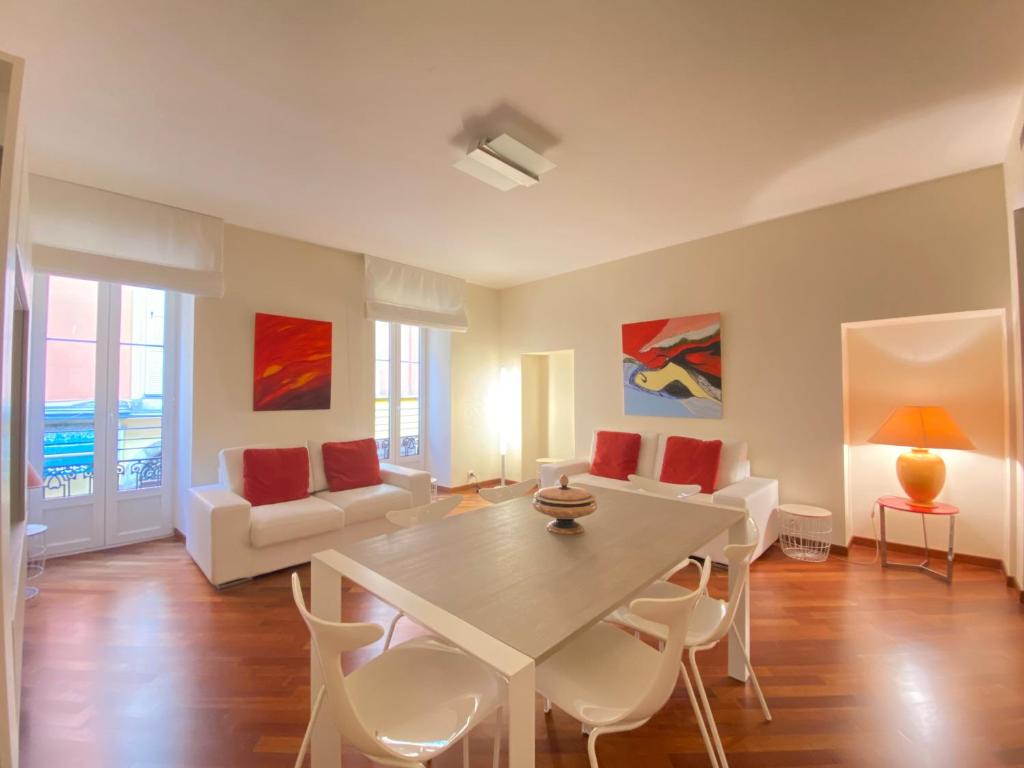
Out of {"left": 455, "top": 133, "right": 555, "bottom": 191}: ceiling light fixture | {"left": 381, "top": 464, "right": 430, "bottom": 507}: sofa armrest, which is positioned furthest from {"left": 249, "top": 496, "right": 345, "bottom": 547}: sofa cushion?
{"left": 455, "top": 133, "right": 555, "bottom": 191}: ceiling light fixture

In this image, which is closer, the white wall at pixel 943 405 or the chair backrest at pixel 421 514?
the chair backrest at pixel 421 514

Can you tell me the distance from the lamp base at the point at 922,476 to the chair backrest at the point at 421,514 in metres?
3.28

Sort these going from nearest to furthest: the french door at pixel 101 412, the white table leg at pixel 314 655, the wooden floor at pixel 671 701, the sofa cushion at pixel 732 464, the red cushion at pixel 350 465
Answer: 1. the white table leg at pixel 314 655
2. the wooden floor at pixel 671 701
3. the french door at pixel 101 412
4. the sofa cushion at pixel 732 464
5. the red cushion at pixel 350 465

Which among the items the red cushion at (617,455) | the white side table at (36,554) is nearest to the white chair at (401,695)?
the red cushion at (617,455)

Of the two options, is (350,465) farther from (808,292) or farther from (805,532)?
(808,292)

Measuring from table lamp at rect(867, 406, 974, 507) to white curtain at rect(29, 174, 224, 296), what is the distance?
17.2 ft

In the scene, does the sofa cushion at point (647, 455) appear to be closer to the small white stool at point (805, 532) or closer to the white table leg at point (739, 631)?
the small white stool at point (805, 532)

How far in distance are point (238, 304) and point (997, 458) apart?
601 centimetres

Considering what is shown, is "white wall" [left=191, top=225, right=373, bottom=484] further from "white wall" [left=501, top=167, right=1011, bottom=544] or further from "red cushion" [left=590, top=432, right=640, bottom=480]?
"white wall" [left=501, top=167, right=1011, bottom=544]

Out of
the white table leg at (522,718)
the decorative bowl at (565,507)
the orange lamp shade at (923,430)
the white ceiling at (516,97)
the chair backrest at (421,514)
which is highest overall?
the white ceiling at (516,97)

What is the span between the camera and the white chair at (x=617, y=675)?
100 centimetres

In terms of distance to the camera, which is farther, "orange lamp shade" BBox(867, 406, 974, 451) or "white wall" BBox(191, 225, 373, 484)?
"white wall" BBox(191, 225, 373, 484)

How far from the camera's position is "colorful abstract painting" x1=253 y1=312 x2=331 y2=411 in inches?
147

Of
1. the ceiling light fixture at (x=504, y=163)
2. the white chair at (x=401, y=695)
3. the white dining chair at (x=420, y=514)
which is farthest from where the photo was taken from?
the ceiling light fixture at (x=504, y=163)
